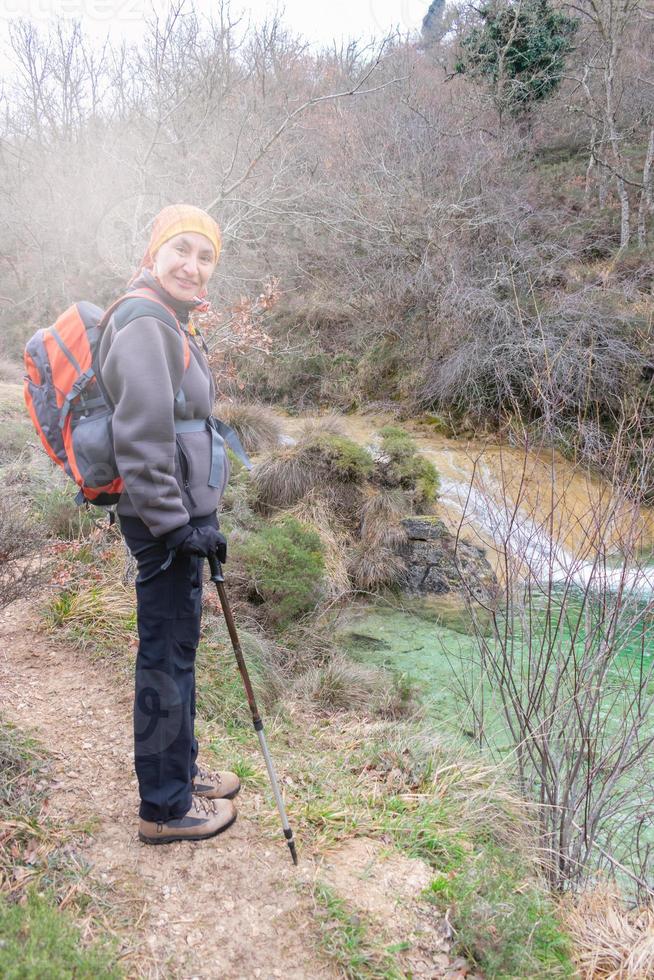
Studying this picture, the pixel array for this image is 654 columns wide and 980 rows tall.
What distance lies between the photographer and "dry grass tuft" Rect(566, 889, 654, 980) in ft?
7.89

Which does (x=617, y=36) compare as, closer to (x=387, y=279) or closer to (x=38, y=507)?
(x=387, y=279)

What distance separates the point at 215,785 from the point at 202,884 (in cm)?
45

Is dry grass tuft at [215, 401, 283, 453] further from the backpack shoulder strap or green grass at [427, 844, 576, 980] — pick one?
green grass at [427, 844, 576, 980]

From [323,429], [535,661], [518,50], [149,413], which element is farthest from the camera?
[518,50]

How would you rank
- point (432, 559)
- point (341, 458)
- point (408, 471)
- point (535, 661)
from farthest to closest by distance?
point (408, 471), point (341, 458), point (432, 559), point (535, 661)

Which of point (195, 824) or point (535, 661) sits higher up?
point (195, 824)

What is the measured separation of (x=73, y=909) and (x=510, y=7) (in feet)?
58.6

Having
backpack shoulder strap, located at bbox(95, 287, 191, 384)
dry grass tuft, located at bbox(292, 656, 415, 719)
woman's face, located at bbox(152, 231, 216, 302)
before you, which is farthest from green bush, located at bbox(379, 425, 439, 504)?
backpack shoulder strap, located at bbox(95, 287, 191, 384)

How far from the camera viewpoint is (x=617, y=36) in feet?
40.9

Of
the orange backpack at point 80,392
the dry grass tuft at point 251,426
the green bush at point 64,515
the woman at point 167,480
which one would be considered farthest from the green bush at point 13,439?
the woman at point 167,480

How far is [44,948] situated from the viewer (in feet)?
A: 5.57

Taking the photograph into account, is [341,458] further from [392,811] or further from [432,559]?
[392,811]

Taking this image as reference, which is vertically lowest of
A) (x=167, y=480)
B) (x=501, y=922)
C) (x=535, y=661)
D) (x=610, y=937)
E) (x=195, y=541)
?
(x=610, y=937)

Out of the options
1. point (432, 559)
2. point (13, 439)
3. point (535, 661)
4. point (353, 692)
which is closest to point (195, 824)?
point (353, 692)
